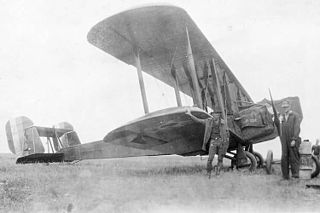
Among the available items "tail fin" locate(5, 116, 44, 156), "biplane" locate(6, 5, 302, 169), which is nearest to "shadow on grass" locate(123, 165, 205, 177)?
"biplane" locate(6, 5, 302, 169)

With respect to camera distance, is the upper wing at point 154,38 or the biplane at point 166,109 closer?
the upper wing at point 154,38

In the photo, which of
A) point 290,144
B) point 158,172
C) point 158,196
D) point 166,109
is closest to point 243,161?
point 158,172

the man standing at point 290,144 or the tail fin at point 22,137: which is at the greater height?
the tail fin at point 22,137

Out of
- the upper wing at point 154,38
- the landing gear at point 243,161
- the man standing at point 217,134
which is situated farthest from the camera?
the landing gear at point 243,161

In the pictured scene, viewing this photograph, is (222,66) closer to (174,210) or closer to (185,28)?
(185,28)

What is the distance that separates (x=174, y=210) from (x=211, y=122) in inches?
125

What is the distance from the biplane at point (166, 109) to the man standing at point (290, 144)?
140 centimetres

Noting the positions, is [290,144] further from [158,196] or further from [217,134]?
[158,196]

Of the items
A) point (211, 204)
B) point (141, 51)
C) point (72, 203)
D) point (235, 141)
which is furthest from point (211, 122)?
point (72, 203)

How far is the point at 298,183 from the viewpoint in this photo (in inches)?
196

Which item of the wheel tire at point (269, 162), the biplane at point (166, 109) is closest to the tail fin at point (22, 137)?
the biplane at point (166, 109)

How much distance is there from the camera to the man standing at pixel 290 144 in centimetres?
540

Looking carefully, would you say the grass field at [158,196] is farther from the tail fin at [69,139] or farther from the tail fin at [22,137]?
the tail fin at [69,139]

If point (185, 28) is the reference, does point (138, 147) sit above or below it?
below
